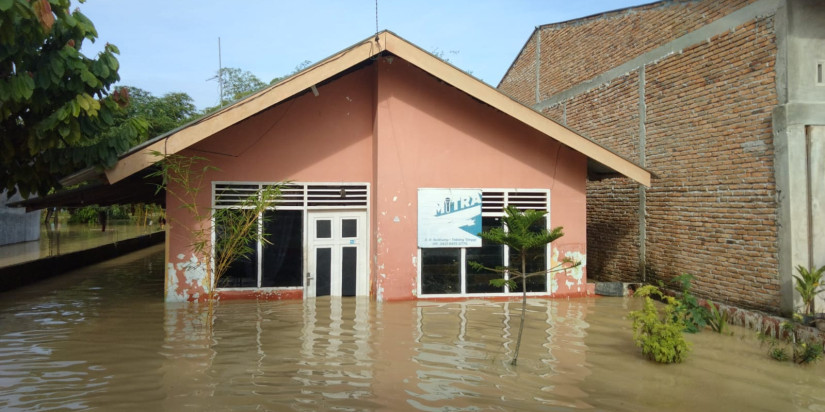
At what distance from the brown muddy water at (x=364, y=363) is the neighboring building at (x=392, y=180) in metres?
0.96

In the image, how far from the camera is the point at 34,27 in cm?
638

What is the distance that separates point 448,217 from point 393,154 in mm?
1667

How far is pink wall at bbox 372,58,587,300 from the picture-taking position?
1057 cm

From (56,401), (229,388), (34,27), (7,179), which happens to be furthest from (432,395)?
(7,179)

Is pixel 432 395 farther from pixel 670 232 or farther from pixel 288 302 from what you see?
pixel 670 232

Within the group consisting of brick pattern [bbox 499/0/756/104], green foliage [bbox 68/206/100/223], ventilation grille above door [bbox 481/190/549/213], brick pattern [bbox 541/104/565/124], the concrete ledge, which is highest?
brick pattern [bbox 499/0/756/104]

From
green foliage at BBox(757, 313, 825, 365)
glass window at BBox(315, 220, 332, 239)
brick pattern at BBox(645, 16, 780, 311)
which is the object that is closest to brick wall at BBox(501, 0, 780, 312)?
brick pattern at BBox(645, 16, 780, 311)

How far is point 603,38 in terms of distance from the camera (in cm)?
1372

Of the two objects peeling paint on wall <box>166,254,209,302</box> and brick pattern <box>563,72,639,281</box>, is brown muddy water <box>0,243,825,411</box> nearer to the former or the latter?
peeling paint on wall <box>166,254,209,302</box>

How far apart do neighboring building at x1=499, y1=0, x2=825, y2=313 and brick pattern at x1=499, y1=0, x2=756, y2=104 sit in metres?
0.04

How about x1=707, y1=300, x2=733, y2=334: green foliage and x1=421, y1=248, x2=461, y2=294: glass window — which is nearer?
x1=707, y1=300, x2=733, y2=334: green foliage

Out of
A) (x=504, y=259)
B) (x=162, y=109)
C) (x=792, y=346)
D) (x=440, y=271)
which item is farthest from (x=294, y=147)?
(x=162, y=109)

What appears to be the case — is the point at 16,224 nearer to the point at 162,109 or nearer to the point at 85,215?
the point at 162,109

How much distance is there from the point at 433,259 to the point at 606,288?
12.4 ft
